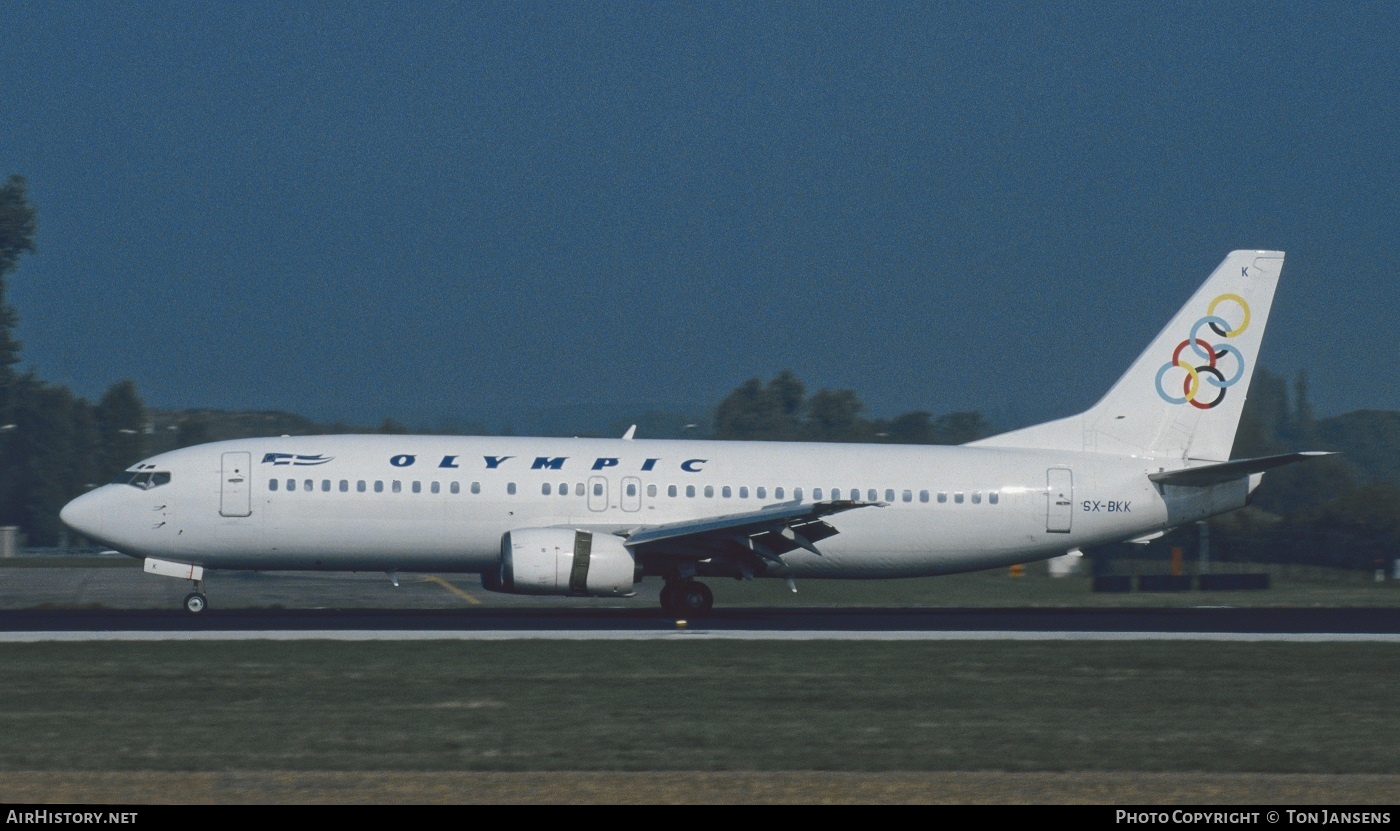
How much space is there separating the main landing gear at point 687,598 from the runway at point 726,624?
26 centimetres

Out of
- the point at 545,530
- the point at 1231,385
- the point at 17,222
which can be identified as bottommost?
the point at 545,530

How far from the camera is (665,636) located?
23.3 m

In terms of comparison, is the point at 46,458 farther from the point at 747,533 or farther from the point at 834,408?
the point at 747,533

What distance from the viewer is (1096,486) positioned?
30078mm

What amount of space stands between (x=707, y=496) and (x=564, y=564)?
3.47m

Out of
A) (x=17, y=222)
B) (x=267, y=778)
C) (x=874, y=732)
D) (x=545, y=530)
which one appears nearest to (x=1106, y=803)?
(x=874, y=732)

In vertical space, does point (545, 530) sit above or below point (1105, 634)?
above

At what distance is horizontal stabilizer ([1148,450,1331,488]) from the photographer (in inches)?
1115

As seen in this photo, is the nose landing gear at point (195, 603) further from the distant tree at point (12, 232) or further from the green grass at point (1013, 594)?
the distant tree at point (12, 232)

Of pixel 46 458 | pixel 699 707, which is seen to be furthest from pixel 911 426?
pixel 699 707
